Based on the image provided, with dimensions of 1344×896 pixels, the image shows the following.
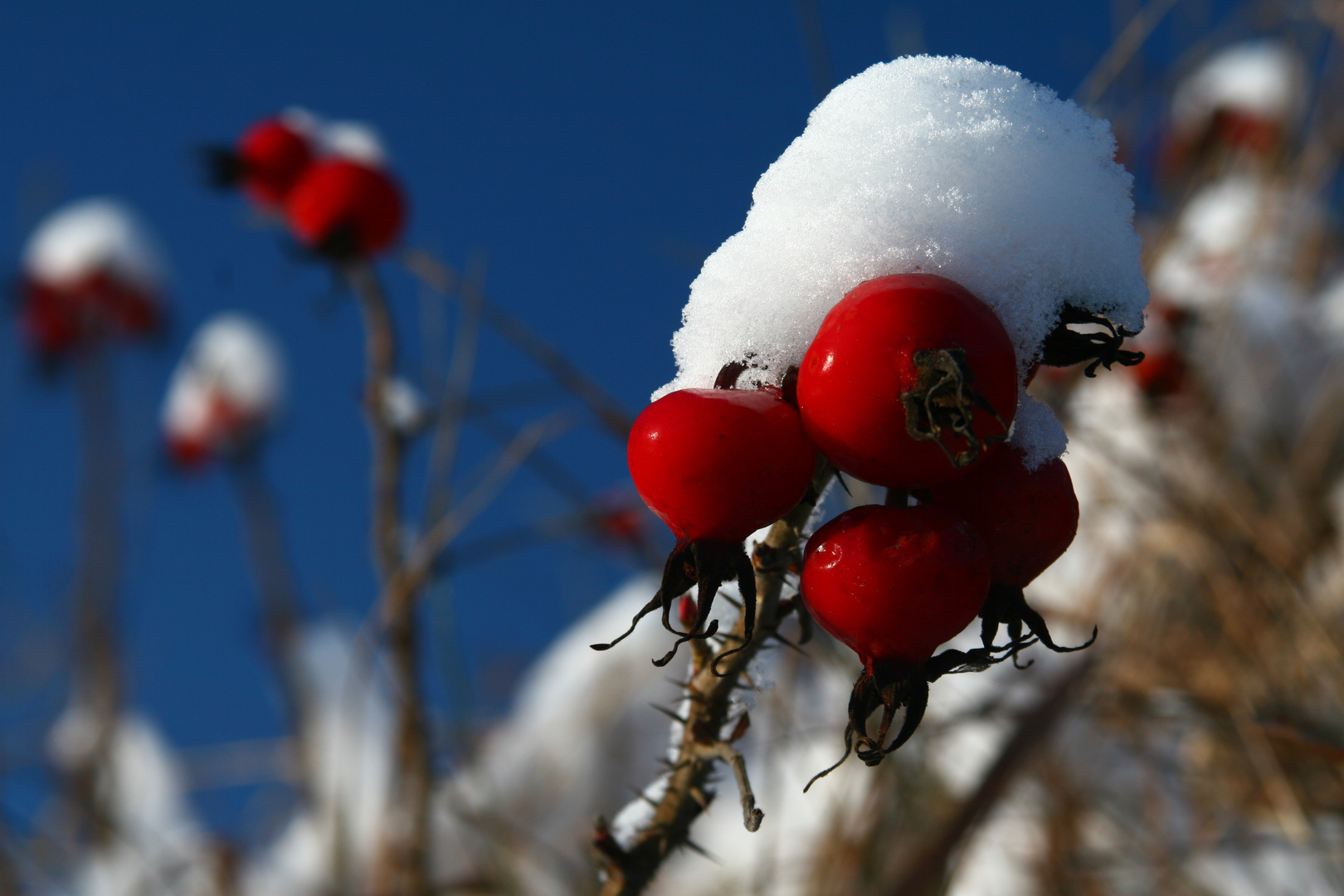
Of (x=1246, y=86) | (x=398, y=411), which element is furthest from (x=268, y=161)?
(x=1246, y=86)

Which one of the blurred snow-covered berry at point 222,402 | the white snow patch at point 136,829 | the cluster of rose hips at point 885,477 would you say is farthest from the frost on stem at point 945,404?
the blurred snow-covered berry at point 222,402

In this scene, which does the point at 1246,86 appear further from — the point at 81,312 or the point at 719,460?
the point at 81,312

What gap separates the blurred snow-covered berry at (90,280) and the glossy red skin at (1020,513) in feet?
15.9

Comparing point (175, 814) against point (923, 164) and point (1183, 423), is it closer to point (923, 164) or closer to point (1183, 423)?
point (1183, 423)

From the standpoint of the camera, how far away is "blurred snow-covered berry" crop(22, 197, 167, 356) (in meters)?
4.59

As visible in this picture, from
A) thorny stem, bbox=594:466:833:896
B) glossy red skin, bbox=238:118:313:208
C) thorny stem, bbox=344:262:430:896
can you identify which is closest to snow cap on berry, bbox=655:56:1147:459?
thorny stem, bbox=594:466:833:896

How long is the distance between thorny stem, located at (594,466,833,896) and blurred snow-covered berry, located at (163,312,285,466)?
3.95m

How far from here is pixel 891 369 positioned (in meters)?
0.51

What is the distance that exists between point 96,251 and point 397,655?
4.02m

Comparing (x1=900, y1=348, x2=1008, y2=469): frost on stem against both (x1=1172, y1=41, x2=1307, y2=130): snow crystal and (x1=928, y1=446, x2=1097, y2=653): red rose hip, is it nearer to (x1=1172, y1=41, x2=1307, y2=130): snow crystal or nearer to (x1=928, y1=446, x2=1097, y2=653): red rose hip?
(x1=928, y1=446, x2=1097, y2=653): red rose hip

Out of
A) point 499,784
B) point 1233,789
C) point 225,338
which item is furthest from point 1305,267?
point 225,338

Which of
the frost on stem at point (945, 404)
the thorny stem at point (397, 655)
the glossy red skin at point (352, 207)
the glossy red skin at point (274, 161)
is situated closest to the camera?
the frost on stem at point (945, 404)

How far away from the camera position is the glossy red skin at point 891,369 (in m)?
0.51

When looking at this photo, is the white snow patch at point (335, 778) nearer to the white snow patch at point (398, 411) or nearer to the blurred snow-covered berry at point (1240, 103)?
the white snow patch at point (398, 411)
